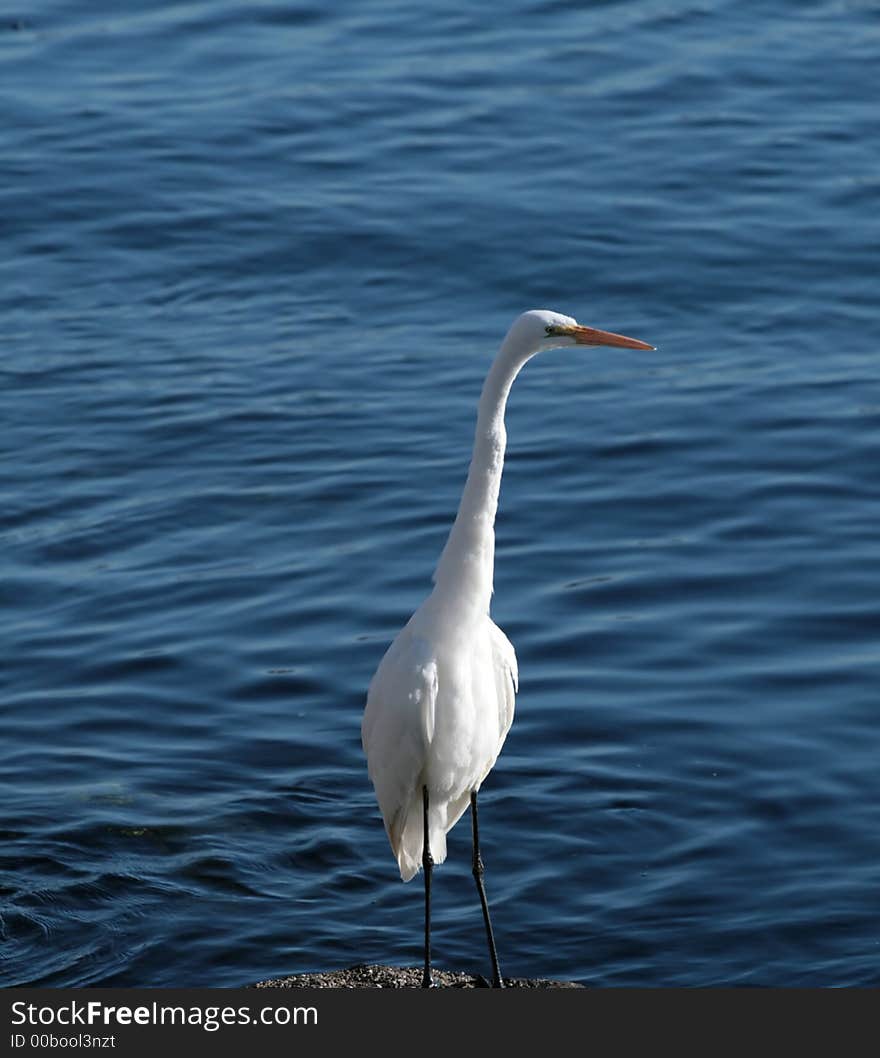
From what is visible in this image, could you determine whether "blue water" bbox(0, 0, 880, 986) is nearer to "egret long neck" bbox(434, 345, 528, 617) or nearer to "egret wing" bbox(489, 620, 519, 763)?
"egret wing" bbox(489, 620, 519, 763)

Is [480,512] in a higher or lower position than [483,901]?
higher

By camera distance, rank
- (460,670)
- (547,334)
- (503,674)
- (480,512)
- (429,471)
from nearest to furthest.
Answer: (547,334) < (480,512) < (460,670) < (503,674) < (429,471)

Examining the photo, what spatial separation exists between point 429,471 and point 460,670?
530cm

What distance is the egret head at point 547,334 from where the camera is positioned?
21.3 ft

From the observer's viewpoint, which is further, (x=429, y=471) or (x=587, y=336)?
(x=429, y=471)

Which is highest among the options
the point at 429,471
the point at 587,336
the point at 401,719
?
the point at 587,336

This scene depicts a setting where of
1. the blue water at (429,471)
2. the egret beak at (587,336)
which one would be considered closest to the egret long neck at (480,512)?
the egret beak at (587,336)

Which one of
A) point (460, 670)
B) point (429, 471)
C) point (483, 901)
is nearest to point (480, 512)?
point (460, 670)

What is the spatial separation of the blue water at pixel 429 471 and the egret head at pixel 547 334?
8.77 feet

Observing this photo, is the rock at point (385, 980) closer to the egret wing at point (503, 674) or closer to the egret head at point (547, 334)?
the egret wing at point (503, 674)

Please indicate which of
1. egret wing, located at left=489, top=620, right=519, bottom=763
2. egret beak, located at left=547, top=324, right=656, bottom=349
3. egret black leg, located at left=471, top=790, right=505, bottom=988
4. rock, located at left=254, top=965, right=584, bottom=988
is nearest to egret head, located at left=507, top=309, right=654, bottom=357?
egret beak, located at left=547, top=324, right=656, bottom=349

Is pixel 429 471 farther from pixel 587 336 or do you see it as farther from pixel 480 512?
pixel 587 336

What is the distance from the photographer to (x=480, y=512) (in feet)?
22.0

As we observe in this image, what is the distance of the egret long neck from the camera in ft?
21.6
